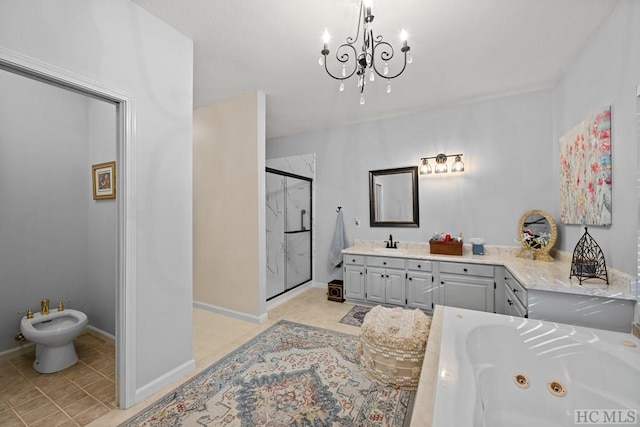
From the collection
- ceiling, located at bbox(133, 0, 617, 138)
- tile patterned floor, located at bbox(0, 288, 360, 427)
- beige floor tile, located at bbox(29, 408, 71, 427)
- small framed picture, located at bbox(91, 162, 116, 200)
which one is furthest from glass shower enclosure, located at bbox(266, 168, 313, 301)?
beige floor tile, located at bbox(29, 408, 71, 427)

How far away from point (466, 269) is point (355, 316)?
1348mm

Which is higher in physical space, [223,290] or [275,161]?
[275,161]

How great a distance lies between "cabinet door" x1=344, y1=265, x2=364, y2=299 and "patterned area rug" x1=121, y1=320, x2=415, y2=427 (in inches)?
45.2

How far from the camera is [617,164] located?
1771 mm

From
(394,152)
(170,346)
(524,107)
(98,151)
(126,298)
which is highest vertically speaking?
(524,107)

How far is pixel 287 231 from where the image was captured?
3848mm

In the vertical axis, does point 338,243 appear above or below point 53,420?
above

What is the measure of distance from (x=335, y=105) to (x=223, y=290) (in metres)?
2.69

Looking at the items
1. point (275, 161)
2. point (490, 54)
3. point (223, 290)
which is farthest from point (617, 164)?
point (275, 161)

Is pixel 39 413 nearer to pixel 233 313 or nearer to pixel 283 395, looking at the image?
pixel 283 395

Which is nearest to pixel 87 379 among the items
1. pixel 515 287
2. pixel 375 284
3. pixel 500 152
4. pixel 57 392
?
pixel 57 392

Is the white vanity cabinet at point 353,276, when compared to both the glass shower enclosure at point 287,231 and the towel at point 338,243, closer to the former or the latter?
the towel at point 338,243

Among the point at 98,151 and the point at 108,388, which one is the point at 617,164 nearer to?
the point at 108,388

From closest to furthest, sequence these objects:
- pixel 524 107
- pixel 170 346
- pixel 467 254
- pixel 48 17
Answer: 1. pixel 48 17
2. pixel 170 346
3. pixel 524 107
4. pixel 467 254
